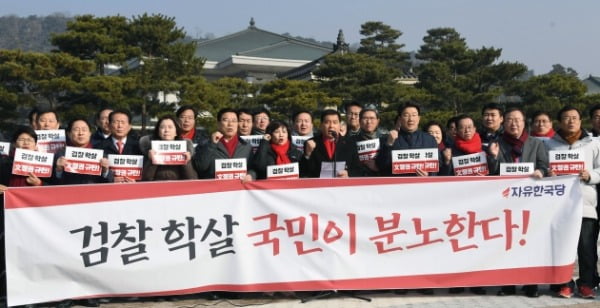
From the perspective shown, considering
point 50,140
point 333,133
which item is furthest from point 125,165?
point 333,133

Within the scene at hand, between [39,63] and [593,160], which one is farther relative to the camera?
[39,63]

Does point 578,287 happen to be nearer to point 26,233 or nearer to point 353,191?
point 353,191

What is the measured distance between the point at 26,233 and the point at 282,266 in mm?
2096

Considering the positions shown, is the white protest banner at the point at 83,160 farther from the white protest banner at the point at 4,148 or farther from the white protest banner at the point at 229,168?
the white protest banner at the point at 229,168

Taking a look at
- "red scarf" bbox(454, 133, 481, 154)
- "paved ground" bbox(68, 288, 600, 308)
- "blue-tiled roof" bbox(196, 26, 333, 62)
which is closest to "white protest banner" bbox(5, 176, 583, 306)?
"paved ground" bbox(68, 288, 600, 308)

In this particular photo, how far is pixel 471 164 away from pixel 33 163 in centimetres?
383

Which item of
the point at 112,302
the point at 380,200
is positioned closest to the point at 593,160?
the point at 380,200

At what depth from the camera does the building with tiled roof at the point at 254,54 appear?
34.2 m

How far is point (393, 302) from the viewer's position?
477 cm

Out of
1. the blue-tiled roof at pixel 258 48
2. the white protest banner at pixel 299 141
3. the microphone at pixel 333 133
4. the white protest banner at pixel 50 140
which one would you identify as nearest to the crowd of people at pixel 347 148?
the microphone at pixel 333 133

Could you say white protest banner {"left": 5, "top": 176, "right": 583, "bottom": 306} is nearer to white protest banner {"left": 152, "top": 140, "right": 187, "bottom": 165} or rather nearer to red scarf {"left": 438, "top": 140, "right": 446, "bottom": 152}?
white protest banner {"left": 152, "top": 140, "right": 187, "bottom": 165}

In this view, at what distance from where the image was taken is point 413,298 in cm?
491

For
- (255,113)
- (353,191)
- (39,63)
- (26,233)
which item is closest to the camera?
(26,233)

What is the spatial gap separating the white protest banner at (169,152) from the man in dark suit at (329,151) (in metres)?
1.21
